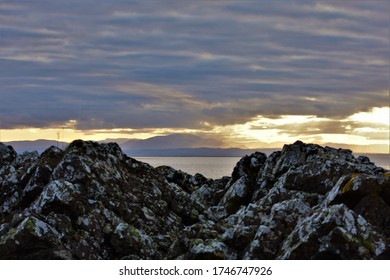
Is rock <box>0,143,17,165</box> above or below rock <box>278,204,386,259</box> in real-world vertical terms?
above

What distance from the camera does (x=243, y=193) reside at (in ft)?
135

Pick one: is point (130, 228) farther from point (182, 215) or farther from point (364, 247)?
point (364, 247)

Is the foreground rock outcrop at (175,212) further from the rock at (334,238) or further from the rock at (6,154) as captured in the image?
the rock at (6,154)

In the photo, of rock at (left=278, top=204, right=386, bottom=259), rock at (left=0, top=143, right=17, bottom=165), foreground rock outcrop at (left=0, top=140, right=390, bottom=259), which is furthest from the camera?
rock at (left=0, top=143, right=17, bottom=165)

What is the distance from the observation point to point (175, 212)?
34.5 metres

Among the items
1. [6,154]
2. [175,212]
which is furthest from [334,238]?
[6,154]

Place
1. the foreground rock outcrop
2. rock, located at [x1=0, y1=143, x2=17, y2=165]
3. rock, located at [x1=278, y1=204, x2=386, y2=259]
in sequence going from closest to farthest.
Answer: rock, located at [x1=278, y1=204, x2=386, y2=259], the foreground rock outcrop, rock, located at [x1=0, y1=143, x2=17, y2=165]

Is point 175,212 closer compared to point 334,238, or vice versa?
point 334,238

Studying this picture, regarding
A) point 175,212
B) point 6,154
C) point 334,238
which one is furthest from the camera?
point 6,154

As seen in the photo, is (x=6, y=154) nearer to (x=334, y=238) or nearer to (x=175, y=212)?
(x=175, y=212)

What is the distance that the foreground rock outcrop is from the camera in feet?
75.3

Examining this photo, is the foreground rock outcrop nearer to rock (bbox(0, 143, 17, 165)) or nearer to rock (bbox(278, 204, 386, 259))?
rock (bbox(278, 204, 386, 259))

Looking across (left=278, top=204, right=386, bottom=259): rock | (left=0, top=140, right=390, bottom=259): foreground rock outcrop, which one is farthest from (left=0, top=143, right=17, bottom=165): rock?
(left=278, top=204, right=386, bottom=259): rock

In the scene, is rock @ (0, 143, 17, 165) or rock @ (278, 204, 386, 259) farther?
rock @ (0, 143, 17, 165)
